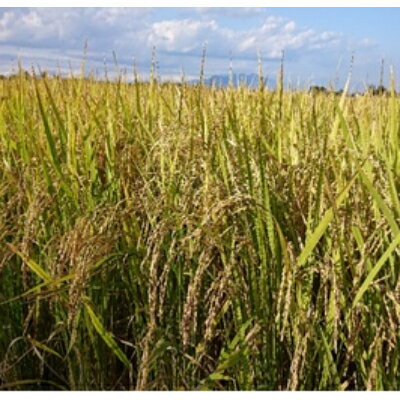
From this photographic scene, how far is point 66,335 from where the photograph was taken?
4.50ft

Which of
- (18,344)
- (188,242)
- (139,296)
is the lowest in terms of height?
(18,344)

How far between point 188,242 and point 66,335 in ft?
1.02

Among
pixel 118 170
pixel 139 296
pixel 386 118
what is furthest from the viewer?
pixel 386 118

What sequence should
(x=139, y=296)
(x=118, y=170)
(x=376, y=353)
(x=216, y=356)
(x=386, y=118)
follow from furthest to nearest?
(x=386, y=118)
(x=118, y=170)
(x=139, y=296)
(x=216, y=356)
(x=376, y=353)

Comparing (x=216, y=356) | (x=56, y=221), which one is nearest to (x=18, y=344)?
(x=56, y=221)

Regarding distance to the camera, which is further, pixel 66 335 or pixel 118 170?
pixel 118 170

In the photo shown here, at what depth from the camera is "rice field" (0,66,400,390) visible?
3.87 ft

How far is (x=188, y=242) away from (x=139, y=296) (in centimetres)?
24

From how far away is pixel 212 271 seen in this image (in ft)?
4.67

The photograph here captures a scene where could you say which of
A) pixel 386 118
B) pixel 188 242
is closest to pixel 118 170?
pixel 188 242

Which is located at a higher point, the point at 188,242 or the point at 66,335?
the point at 188,242

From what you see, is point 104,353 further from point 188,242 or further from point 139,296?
point 188,242

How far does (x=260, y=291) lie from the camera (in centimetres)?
127

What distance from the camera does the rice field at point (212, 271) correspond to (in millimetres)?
1180
